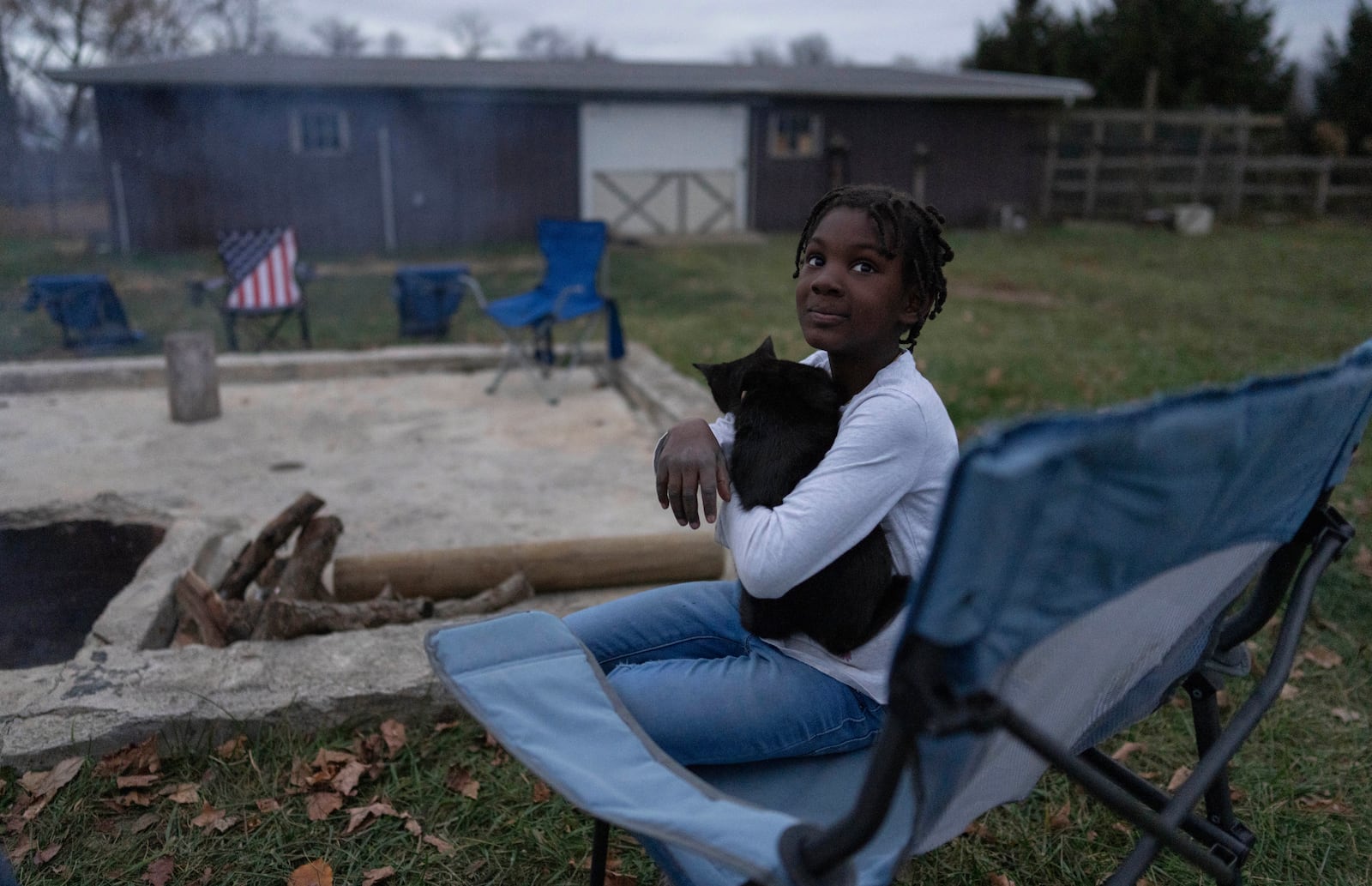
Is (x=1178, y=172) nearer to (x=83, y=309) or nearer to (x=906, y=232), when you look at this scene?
(x=83, y=309)

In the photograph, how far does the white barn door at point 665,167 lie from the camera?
58.7 feet

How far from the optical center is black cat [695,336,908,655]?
1.53 metres

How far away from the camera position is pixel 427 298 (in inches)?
339

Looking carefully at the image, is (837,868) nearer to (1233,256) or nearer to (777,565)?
(777,565)

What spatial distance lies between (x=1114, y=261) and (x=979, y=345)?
288 inches

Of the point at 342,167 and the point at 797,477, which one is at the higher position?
the point at 342,167

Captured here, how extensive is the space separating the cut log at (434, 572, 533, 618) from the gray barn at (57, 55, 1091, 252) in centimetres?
1434

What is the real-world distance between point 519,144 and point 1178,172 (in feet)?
41.5

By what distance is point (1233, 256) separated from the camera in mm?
13953

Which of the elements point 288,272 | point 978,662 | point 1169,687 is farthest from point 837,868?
point 288,272

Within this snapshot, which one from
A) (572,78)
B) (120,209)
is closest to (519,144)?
(572,78)

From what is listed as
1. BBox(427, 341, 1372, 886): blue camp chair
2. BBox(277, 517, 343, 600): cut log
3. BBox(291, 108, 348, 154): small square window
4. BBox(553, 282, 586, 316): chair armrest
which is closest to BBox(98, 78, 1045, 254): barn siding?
BBox(291, 108, 348, 154): small square window

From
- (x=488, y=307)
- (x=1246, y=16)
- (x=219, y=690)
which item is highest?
(x=1246, y=16)

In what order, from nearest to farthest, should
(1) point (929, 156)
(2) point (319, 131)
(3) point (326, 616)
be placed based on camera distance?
(3) point (326, 616)
(2) point (319, 131)
(1) point (929, 156)
